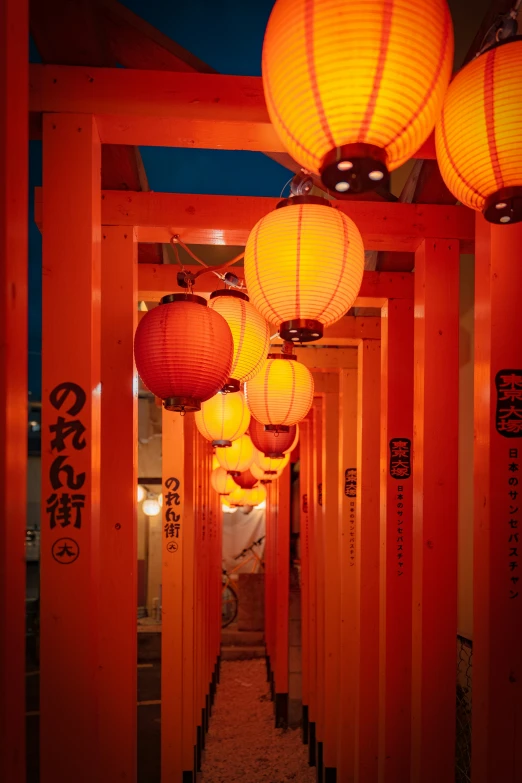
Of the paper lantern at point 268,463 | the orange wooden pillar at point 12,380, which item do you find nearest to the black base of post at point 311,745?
the paper lantern at point 268,463

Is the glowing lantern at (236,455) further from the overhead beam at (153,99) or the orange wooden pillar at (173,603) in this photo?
the overhead beam at (153,99)

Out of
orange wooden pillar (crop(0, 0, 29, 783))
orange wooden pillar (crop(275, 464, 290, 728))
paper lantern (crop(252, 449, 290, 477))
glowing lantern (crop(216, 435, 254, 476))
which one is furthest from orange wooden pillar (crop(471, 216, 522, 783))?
orange wooden pillar (crop(275, 464, 290, 728))

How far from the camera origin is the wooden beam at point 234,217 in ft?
14.9

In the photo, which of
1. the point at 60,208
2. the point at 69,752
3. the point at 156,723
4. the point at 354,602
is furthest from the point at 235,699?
the point at 60,208

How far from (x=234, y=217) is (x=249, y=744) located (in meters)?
10.6

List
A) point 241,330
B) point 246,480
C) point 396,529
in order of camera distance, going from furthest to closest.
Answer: point 246,480, point 396,529, point 241,330

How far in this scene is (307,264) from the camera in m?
3.20

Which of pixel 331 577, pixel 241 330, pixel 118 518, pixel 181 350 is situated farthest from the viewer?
pixel 331 577

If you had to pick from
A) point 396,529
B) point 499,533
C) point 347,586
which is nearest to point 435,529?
point 499,533

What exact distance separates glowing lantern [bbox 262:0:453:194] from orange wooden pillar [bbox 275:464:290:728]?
1159 cm

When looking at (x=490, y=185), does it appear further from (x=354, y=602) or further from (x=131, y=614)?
(x=354, y=602)

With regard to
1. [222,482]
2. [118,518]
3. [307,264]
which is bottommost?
[222,482]

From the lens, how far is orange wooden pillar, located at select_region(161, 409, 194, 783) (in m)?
8.18

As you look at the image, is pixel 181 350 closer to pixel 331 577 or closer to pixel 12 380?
pixel 12 380
